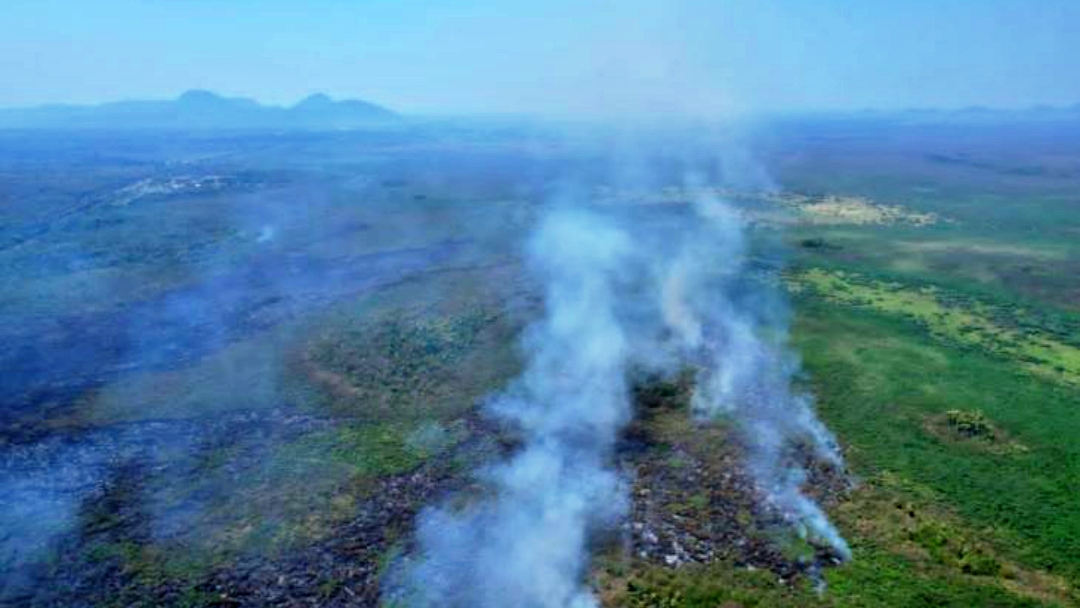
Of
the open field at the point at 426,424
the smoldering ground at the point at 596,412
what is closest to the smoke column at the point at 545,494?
the smoldering ground at the point at 596,412

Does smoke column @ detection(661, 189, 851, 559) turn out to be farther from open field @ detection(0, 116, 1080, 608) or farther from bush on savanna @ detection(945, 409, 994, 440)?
bush on savanna @ detection(945, 409, 994, 440)

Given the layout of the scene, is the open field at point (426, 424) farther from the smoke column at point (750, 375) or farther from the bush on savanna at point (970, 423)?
the smoke column at point (750, 375)

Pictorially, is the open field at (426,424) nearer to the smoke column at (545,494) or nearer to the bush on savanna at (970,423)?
the bush on savanna at (970,423)

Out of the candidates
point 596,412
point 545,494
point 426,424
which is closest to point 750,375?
point 596,412

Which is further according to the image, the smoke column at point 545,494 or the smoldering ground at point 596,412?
the smoldering ground at point 596,412

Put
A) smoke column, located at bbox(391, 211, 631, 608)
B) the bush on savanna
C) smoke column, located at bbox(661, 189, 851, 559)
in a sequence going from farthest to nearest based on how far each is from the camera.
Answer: the bush on savanna < smoke column, located at bbox(661, 189, 851, 559) < smoke column, located at bbox(391, 211, 631, 608)

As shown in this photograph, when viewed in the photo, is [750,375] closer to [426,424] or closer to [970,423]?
[970,423]

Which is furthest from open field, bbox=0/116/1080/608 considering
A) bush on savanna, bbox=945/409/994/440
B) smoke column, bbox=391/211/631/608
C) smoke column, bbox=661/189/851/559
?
smoke column, bbox=391/211/631/608

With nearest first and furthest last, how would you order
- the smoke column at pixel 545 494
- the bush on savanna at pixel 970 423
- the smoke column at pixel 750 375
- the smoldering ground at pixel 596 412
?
the smoke column at pixel 545 494 → the smoldering ground at pixel 596 412 → the smoke column at pixel 750 375 → the bush on savanna at pixel 970 423

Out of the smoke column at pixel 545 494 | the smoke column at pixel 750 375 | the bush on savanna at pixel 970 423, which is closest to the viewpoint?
the smoke column at pixel 545 494

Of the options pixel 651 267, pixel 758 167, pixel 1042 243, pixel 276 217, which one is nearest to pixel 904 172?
pixel 758 167
